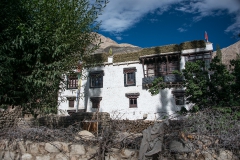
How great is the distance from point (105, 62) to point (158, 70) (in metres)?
7.05

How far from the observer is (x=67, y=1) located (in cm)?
795

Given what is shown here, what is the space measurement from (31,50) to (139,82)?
15313mm

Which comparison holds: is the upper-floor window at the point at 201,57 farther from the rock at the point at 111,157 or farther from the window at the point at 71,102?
the rock at the point at 111,157

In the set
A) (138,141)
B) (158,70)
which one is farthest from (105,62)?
(138,141)

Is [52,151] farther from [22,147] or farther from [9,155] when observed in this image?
[9,155]

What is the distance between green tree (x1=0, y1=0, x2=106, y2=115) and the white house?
11146 millimetres

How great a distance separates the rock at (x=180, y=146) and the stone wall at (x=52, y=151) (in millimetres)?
799

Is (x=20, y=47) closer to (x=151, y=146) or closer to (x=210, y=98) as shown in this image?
(x=151, y=146)

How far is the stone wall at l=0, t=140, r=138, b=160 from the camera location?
3760mm

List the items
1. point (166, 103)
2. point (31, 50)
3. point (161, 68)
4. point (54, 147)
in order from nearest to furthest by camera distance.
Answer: point (54, 147)
point (31, 50)
point (166, 103)
point (161, 68)

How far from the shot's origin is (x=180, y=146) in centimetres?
331

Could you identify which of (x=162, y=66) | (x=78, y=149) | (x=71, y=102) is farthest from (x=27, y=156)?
(x=71, y=102)

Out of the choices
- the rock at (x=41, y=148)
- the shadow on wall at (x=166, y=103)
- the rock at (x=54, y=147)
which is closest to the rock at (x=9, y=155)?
the rock at (x=41, y=148)

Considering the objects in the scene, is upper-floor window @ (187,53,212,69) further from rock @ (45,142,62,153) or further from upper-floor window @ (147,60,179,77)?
rock @ (45,142,62,153)
